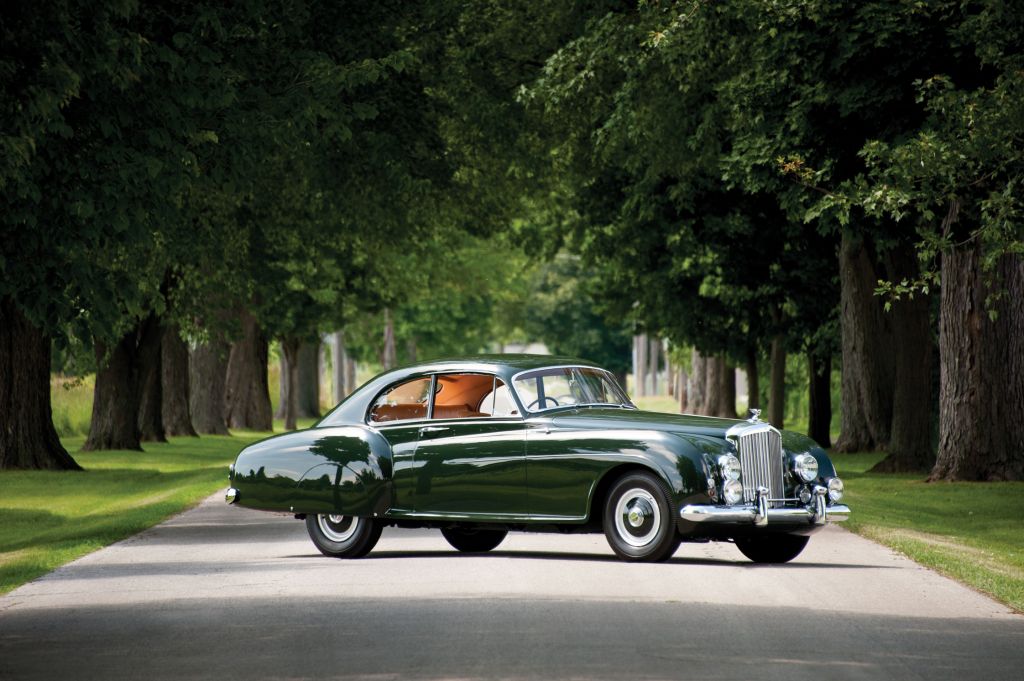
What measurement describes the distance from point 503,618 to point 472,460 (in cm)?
310

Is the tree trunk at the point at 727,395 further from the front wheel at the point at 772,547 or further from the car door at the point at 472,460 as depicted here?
the car door at the point at 472,460

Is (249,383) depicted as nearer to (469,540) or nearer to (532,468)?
(469,540)

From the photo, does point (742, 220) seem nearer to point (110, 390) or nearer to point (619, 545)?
point (110, 390)

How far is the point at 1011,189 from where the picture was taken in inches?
734

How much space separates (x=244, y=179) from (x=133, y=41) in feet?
18.7

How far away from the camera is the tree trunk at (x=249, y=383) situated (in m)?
56.0

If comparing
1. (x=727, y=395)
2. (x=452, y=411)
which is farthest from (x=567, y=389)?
(x=727, y=395)

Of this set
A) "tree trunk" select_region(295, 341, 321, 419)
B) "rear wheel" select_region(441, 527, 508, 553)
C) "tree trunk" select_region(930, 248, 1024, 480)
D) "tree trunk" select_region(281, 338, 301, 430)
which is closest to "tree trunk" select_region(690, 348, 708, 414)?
"tree trunk" select_region(281, 338, 301, 430)

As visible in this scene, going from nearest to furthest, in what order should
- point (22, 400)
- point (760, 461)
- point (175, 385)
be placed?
point (760, 461)
point (22, 400)
point (175, 385)

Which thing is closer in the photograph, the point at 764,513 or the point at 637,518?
the point at 764,513

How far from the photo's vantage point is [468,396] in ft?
47.9

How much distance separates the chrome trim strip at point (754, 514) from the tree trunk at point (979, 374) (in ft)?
41.2

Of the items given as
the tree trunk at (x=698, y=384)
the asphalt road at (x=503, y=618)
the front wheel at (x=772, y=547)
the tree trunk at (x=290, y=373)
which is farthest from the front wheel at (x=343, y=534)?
the tree trunk at (x=698, y=384)

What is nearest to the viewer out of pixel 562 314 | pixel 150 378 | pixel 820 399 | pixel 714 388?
pixel 820 399
